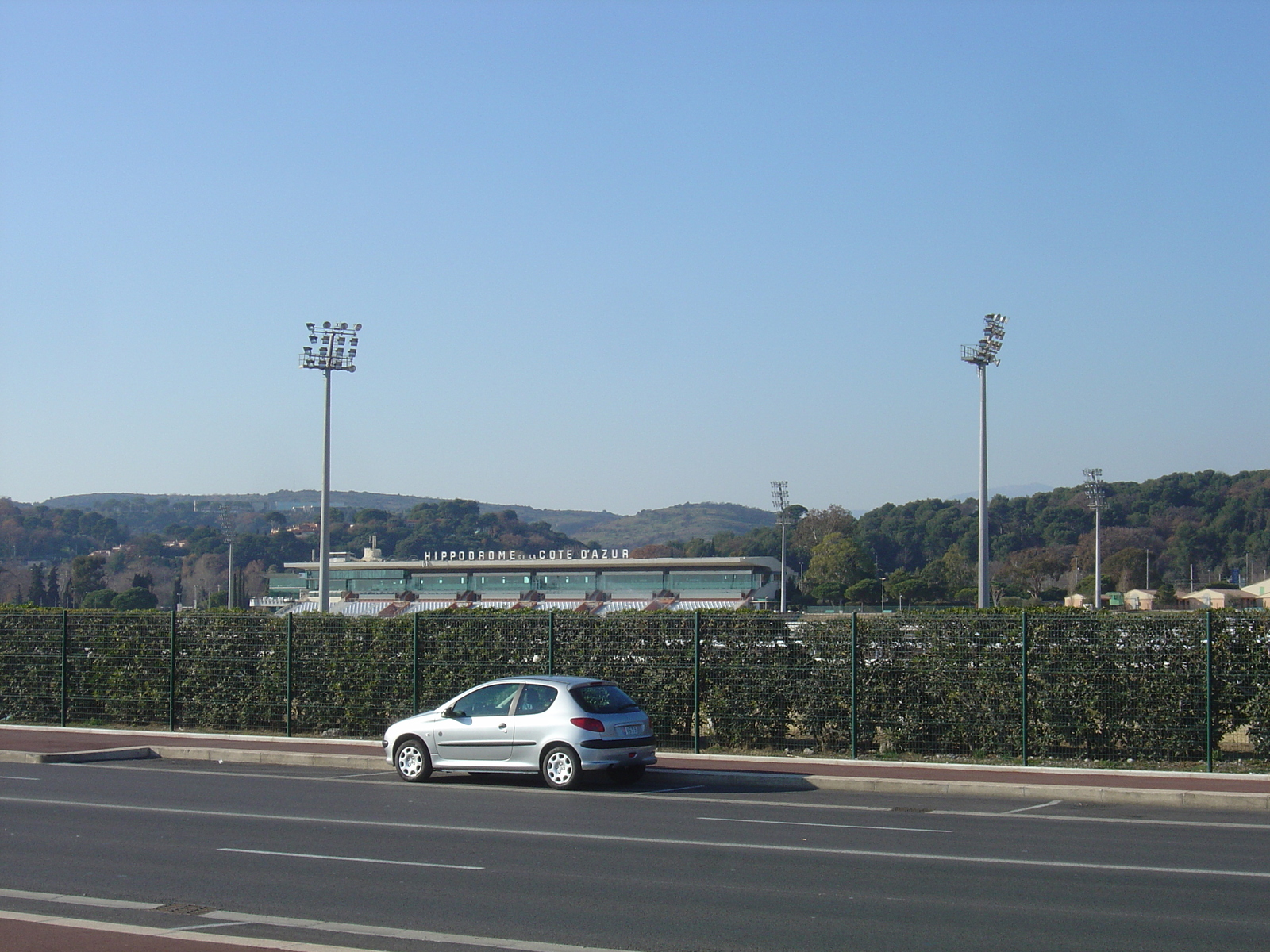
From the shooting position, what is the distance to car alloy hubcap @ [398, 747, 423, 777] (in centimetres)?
1717

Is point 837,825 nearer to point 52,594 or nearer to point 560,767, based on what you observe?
point 560,767

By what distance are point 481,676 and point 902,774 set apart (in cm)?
768

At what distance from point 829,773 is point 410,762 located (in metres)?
6.02

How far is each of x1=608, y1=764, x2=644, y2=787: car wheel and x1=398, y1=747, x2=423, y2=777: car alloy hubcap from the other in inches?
107

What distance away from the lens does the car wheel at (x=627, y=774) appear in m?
16.6

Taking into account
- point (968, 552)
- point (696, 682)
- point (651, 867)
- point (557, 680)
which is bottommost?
point (651, 867)

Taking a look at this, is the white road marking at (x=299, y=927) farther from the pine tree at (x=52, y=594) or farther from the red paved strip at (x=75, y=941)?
the pine tree at (x=52, y=594)

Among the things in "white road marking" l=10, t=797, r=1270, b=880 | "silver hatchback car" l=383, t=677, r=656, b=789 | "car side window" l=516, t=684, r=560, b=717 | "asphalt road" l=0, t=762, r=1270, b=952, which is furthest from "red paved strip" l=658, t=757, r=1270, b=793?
"white road marking" l=10, t=797, r=1270, b=880

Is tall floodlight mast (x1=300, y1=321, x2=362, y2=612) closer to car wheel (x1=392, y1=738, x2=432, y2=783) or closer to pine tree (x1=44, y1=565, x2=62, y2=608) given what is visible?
car wheel (x1=392, y1=738, x2=432, y2=783)

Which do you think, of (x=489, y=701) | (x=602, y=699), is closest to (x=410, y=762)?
(x=489, y=701)

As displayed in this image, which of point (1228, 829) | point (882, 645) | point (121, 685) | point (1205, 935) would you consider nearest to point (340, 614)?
point (121, 685)

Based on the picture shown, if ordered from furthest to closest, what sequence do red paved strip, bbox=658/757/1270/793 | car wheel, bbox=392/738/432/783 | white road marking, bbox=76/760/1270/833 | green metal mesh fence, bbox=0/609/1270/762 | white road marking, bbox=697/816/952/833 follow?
green metal mesh fence, bbox=0/609/1270/762, car wheel, bbox=392/738/432/783, red paved strip, bbox=658/757/1270/793, white road marking, bbox=76/760/1270/833, white road marking, bbox=697/816/952/833

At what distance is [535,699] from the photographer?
1642cm

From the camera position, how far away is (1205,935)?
8266 mm
